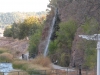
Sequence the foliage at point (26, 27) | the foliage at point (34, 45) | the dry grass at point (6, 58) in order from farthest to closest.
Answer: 1. the foliage at point (26, 27)
2. the foliage at point (34, 45)
3. the dry grass at point (6, 58)

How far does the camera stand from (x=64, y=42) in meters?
38.7

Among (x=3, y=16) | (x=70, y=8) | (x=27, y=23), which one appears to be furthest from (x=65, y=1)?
(x=3, y=16)

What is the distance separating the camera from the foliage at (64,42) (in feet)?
119

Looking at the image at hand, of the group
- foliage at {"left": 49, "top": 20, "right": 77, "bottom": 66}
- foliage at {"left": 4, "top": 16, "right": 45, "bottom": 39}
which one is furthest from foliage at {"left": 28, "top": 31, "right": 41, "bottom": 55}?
foliage at {"left": 4, "top": 16, "right": 45, "bottom": 39}

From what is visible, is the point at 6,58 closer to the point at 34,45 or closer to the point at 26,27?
the point at 34,45

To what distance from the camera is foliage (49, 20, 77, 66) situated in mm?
36156

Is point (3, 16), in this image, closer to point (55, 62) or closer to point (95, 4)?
point (55, 62)

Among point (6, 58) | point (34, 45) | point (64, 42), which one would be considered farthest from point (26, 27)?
point (64, 42)

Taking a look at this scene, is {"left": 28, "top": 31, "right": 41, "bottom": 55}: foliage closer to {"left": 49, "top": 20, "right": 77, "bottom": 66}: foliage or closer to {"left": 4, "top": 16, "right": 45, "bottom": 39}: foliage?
{"left": 49, "top": 20, "right": 77, "bottom": 66}: foliage

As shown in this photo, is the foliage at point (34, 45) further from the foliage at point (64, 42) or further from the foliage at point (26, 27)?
the foliage at point (26, 27)

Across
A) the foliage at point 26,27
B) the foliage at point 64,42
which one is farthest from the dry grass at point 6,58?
the foliage at point 26,27

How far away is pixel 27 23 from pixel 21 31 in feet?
8.29

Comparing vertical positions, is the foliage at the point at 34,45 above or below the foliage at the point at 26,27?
below

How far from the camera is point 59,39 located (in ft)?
128
